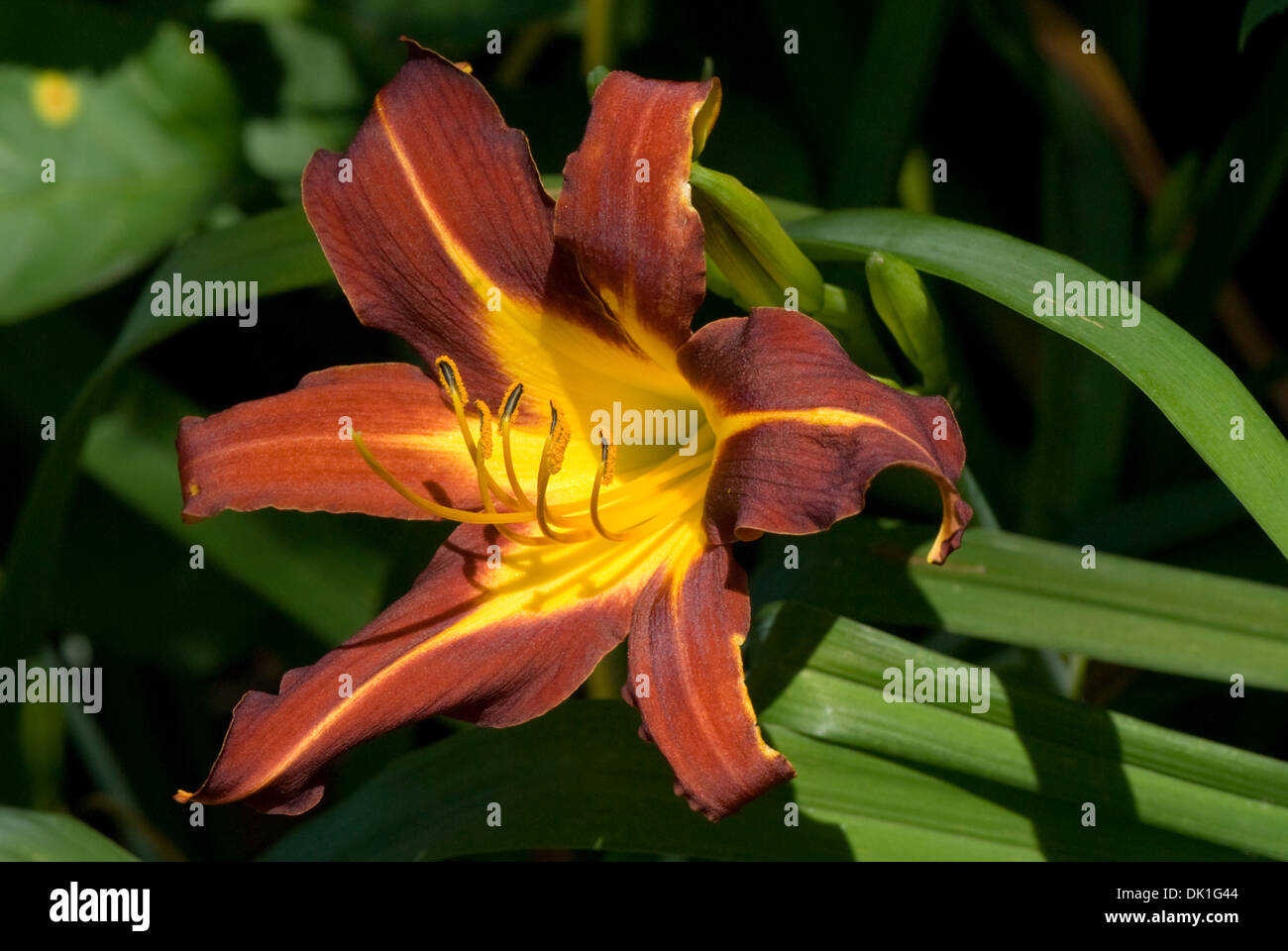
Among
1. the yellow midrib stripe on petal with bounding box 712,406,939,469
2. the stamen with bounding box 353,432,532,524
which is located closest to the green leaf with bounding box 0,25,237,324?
the stamen with bounding box 353,432,532,524

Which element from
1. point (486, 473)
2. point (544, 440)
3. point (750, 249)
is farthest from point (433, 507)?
point (750, 249)

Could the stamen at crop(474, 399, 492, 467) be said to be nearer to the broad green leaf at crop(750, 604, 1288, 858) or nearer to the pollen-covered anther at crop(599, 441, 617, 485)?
the pollen-covered anther at crop(599, 441, 617, 485)

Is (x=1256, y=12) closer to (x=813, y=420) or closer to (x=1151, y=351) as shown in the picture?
(x=1151, y=351)

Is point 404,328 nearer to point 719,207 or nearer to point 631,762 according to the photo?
point 719,207

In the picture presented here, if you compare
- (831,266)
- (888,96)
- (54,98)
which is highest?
(54,98)

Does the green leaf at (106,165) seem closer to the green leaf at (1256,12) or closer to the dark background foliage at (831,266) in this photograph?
the dark background foliage at (831,266)

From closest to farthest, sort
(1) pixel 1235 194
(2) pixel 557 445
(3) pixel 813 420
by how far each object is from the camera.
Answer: (3) pixel 813 420 < (2) pixel 557 445 < (1) pixel 1235 194

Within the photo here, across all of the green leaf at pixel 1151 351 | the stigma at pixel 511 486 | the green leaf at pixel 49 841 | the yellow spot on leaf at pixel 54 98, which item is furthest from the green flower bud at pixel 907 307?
the yellow spot on leaf at pixel 54 98

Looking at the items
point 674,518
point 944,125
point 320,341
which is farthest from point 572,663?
point 944,125
